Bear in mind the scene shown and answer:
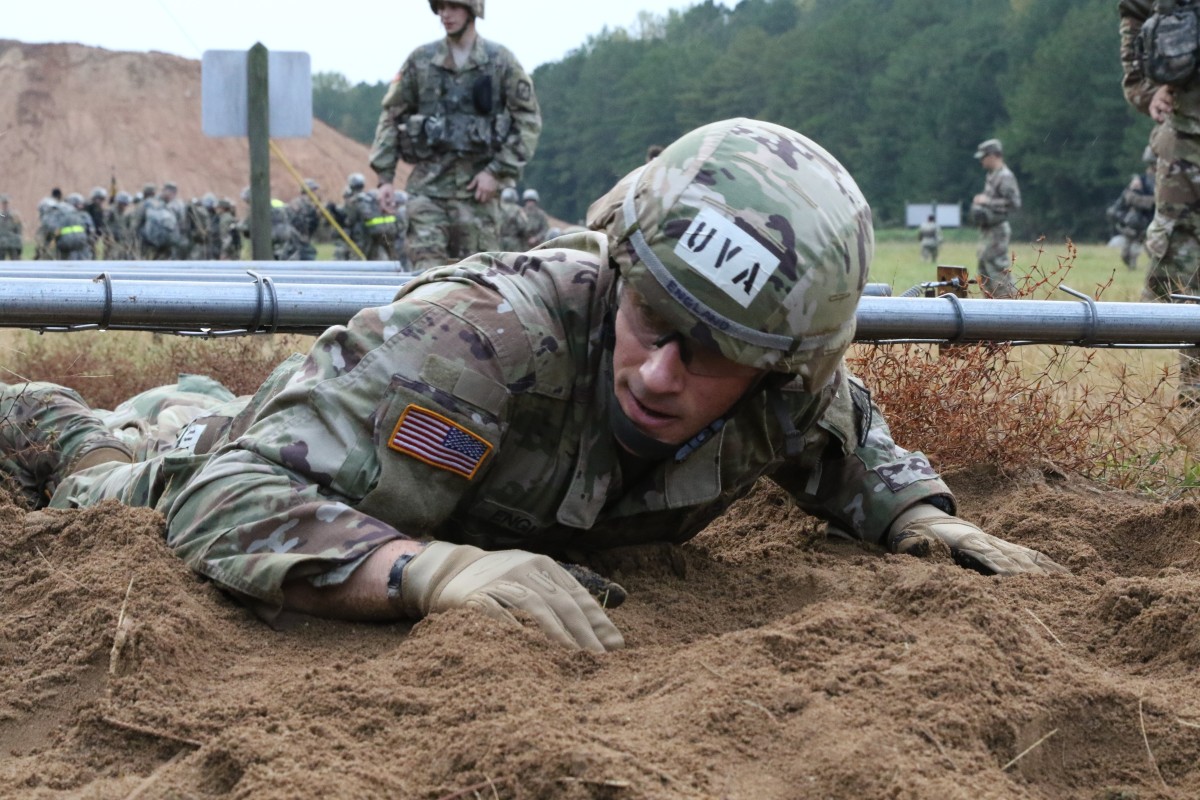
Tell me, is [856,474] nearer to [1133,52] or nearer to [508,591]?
[508,591]

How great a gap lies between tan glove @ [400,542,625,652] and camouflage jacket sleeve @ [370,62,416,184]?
7574 mm

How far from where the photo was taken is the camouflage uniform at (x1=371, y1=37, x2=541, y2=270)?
9219 mm

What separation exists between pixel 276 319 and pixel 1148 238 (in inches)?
178

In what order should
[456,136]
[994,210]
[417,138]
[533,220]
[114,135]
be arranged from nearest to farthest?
[456,136] < [417,138] < [994,210] < [533,220] < [114,135]

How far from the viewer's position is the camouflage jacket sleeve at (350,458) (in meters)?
2.20

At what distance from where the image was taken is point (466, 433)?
229 centimetres

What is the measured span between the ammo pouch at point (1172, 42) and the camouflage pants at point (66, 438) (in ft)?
14.2

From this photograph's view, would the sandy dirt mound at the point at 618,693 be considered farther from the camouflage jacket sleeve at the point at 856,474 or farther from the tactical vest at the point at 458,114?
the tactical vest at the point at 458,114

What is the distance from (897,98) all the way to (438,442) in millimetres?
57943

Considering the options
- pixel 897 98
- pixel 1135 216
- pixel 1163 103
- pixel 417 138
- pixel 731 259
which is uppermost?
pixel 1163 103

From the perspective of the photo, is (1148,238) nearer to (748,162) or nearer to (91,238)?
(748,162)

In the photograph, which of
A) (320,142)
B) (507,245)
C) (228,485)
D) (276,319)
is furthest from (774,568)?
(320,142)

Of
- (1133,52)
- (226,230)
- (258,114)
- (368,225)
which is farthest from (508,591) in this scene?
(226,230)

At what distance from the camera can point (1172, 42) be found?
5.86 metres
